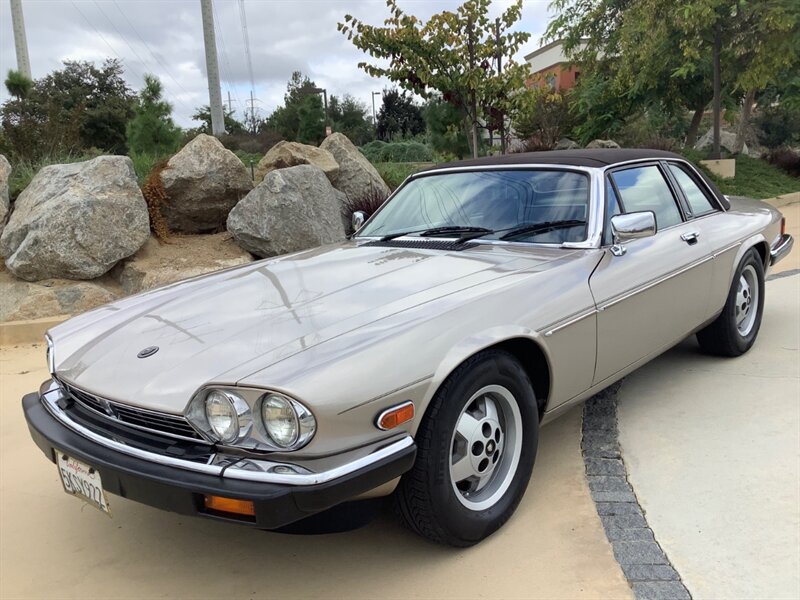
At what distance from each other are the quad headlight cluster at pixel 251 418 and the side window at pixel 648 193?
2.31m

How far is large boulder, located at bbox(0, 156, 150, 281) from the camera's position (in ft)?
21.0

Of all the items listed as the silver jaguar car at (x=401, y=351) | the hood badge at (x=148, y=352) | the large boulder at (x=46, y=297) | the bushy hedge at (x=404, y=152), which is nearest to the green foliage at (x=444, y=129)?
the bushy hedge at (x=404, y=152)

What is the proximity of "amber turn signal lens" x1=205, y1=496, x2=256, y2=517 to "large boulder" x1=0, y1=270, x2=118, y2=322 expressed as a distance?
4882 millimetres

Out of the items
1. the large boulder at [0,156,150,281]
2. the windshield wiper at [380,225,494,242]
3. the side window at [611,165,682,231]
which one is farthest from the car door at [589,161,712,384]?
the large boulder at [0,156,150,281]

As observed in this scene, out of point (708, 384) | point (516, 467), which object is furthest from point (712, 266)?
point (516, 467)

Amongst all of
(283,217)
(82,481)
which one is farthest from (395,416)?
(283,217)

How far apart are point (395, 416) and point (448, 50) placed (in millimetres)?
8656

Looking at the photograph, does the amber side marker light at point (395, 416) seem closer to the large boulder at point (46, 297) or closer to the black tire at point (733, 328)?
the black tire at point (733, 328)

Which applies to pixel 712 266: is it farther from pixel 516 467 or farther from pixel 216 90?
pixel 216 90

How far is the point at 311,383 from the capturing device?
6.48 ft

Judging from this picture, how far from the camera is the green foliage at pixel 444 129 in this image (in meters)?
18.0

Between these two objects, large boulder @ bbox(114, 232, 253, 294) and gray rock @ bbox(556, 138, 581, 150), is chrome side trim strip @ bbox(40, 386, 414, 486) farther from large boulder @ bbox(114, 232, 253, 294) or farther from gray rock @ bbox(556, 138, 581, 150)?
gray rock @ bbox(556, 138, 581, 150)

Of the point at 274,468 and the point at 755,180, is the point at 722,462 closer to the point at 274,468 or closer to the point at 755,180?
the point at 274,468

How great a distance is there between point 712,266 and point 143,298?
10.2 feet
